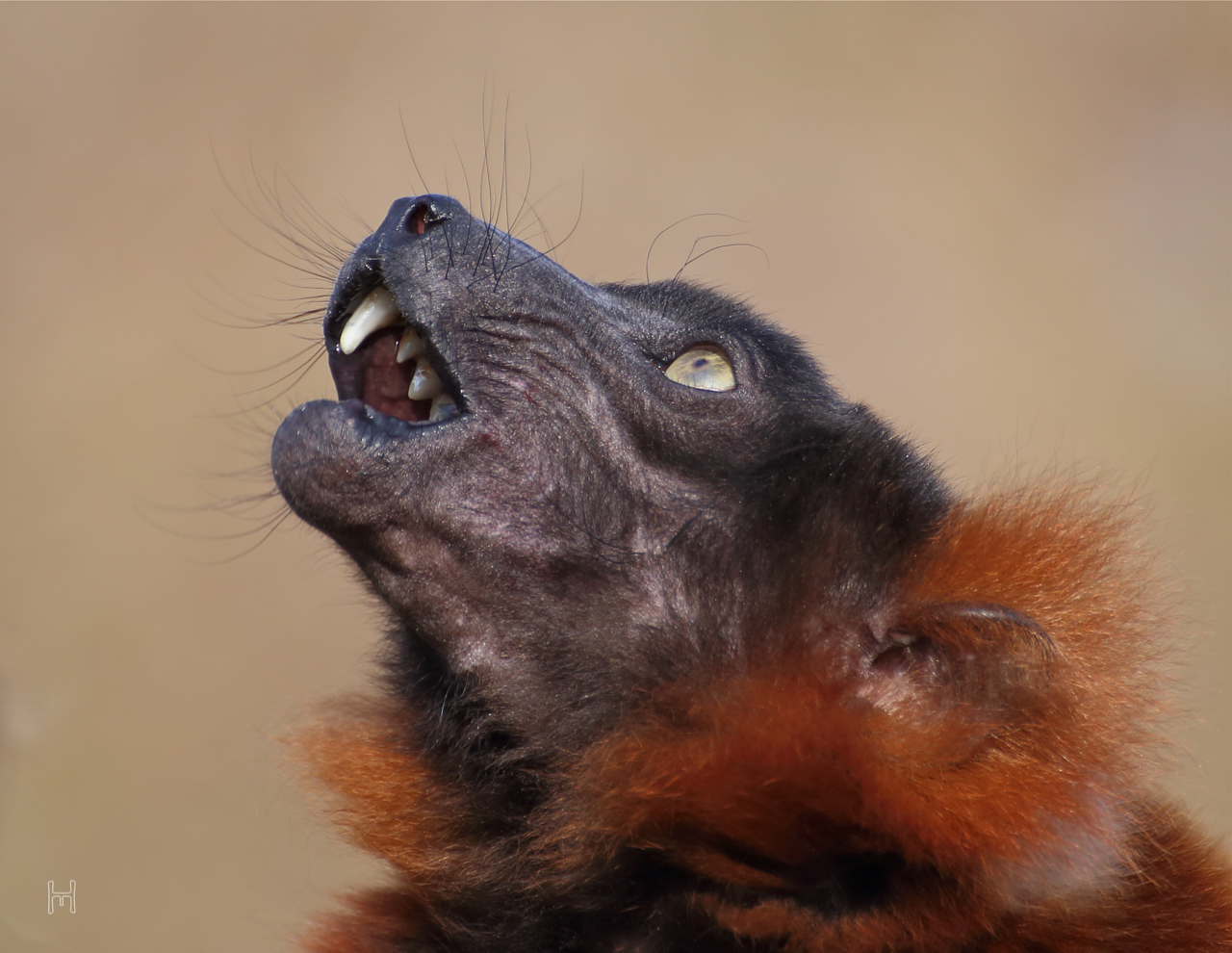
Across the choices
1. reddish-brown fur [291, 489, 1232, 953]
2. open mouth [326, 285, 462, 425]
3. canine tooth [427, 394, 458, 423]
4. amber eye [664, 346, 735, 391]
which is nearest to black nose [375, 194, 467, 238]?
open mouth [326, 285, 462, 425]

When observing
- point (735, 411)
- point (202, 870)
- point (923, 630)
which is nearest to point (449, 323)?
point (735, 411)

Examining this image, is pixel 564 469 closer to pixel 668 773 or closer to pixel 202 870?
pixel 668 773

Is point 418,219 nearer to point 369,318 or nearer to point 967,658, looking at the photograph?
point 369,318

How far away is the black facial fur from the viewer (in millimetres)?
2625

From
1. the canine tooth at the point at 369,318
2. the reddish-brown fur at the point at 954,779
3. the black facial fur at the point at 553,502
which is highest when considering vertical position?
the canine tooth at the point at 369,318

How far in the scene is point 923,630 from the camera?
2479 millimetres

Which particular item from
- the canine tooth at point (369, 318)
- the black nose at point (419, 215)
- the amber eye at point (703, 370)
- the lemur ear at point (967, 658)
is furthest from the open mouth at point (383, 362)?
the lemur ear at point (967, 658)

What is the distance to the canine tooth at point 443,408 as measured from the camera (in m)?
2.80

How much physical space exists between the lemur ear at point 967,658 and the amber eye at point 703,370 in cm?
82

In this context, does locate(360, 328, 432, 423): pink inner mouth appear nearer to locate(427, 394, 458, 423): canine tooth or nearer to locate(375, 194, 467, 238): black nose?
locate(427, 394, 458, 423): canine tooth

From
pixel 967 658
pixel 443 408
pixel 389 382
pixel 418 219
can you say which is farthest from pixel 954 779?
pixel 418 219

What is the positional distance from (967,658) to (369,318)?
1697mm

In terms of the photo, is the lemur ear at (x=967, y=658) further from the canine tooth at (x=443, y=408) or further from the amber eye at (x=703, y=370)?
the canine tooth at (x=443, y=408)

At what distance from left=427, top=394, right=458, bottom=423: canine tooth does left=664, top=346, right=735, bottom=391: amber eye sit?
0.58 metres
